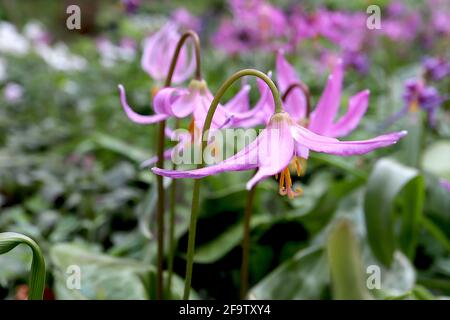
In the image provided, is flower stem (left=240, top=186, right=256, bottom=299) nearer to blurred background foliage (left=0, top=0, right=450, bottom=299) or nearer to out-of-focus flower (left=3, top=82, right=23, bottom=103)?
blurred background foliage (left=0, top=0, right=450, bottom=299)

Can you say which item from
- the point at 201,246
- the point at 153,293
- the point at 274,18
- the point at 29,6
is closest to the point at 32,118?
the point at 274,18

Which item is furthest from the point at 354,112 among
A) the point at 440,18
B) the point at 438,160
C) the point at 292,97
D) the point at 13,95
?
the point at 440,18

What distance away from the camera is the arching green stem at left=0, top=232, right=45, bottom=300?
2.39 ft

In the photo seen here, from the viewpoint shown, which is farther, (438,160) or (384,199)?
(438,160)

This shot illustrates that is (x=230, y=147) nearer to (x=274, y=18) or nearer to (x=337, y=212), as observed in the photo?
(x=337, y=212)

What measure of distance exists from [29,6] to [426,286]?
8563mm

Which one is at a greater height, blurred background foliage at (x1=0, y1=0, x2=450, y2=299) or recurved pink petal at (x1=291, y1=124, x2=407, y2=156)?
recurved pink petal at (x1=291, y1=124, x2=407, y2=156)

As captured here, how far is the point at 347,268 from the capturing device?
0.71 m

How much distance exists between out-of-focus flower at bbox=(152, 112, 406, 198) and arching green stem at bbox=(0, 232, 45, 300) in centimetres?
21

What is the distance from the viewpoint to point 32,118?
2.93 m

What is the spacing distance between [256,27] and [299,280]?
1.81m

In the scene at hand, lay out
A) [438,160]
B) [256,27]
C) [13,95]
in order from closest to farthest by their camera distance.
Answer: [438,160]
[256,27]
[13,95]

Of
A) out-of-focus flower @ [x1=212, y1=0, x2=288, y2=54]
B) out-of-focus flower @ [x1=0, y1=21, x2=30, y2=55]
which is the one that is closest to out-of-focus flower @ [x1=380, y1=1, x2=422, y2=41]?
out-of-focus flower @ [x1=212, y1=0, x2=288, y2=54]

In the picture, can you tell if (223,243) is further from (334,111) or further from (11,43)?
(11,43)
